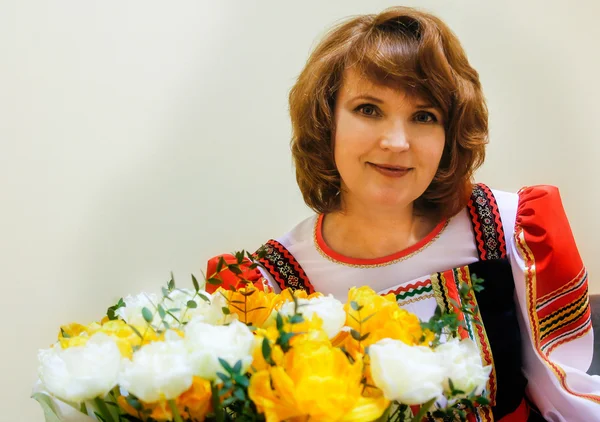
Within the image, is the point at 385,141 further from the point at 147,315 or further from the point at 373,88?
the point at 147,315

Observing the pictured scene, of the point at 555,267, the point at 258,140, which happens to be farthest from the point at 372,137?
the point at 258,140

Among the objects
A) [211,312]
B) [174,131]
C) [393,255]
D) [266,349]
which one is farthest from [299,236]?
[266,349]

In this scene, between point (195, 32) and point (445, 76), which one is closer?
point (445, 76)

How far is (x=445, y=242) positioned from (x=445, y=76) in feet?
1.02

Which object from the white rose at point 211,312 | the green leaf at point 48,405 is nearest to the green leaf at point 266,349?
the white rose at point 211,312

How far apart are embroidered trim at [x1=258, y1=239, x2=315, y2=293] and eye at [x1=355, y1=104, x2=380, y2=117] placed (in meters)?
0.33

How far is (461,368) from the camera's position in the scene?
55 centimetres

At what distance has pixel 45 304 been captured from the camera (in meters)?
1.33

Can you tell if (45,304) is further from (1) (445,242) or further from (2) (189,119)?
(1) (445,242)

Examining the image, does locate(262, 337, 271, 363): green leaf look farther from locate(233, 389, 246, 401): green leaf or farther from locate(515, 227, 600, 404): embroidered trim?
locate(515, 227, 600, 404): embroidered trim

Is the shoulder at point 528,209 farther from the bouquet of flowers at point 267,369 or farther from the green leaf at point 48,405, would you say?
the green leaf at point 48,405

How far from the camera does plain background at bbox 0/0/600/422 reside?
1301 mm

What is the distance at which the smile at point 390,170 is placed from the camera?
1.00 metres

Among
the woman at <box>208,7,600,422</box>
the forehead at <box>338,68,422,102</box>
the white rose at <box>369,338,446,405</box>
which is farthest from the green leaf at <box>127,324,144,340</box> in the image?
the forehead at <box>338,68,422,102</box>
